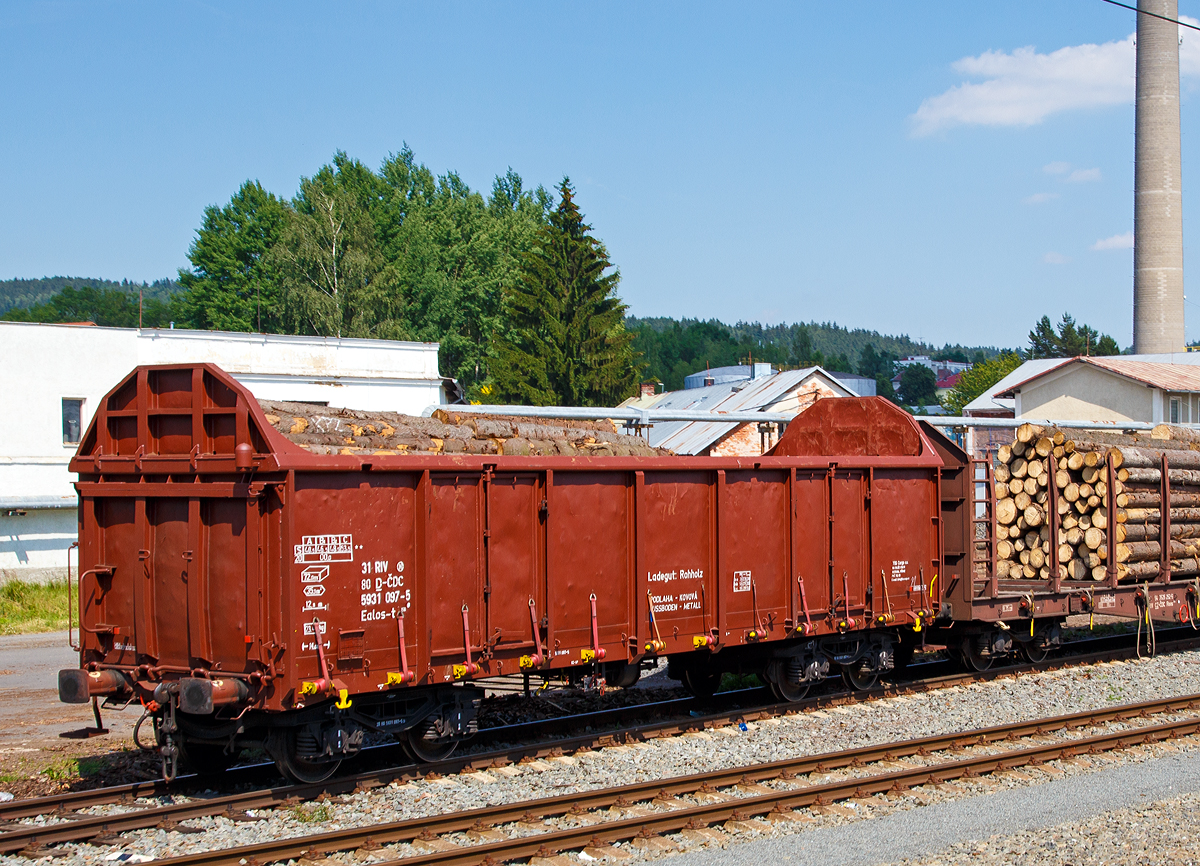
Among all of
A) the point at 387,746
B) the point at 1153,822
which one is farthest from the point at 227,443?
the point at 1153,822

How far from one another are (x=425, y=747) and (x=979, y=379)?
93753 millimetres

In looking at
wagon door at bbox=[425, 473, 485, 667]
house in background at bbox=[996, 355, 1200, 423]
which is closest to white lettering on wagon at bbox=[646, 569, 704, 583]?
wagon door at bbox=[425, 473, 485, 667]

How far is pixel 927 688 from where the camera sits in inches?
507

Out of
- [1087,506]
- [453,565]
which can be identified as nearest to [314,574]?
[453,565]

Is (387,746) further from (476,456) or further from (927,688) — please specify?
(927,688)

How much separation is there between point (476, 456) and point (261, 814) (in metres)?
3.32

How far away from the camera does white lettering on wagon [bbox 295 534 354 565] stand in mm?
7906

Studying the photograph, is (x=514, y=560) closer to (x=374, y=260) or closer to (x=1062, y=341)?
(x=374, y=260)

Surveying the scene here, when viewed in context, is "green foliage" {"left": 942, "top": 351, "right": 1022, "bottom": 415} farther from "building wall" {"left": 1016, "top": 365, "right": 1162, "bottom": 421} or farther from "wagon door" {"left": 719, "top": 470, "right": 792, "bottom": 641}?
"wagon door" {"left": 719, "top": 470, "right": 792, "bottom": 641}

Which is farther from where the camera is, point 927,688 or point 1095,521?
point 1095,521

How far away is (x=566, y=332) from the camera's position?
5447 cm

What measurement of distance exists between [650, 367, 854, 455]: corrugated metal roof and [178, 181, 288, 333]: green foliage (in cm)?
3190

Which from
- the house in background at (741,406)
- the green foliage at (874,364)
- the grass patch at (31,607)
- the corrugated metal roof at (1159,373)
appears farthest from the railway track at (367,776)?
the green foliage at (874,364)

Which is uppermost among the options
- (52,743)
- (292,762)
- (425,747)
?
(292,762)
